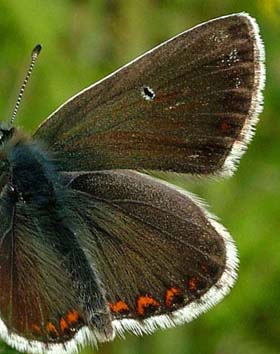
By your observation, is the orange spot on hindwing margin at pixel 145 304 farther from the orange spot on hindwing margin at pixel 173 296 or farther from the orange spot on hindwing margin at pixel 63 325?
the orange spot on hindwing margin at pixel 63 325

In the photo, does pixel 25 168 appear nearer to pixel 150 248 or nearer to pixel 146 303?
A: pixel 150 248

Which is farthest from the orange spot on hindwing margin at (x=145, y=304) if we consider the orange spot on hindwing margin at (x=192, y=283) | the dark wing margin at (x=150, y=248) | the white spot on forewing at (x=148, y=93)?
the white spot on forewing at (x=148, y=93)

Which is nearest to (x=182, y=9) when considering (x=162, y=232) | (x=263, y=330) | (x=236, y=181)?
(x=236, y=181)

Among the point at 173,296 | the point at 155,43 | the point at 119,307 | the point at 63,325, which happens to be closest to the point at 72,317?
the point at 63,325

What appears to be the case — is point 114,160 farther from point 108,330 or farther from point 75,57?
point 75,57

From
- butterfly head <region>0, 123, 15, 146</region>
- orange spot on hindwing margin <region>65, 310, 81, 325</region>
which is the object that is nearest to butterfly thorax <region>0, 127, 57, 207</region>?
butterfly head <region>0, 123, 15, 146</region>

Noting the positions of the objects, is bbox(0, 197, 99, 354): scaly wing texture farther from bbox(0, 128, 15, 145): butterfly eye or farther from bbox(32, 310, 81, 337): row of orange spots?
bbox(0, 128, 15, 145): butterfly eye
